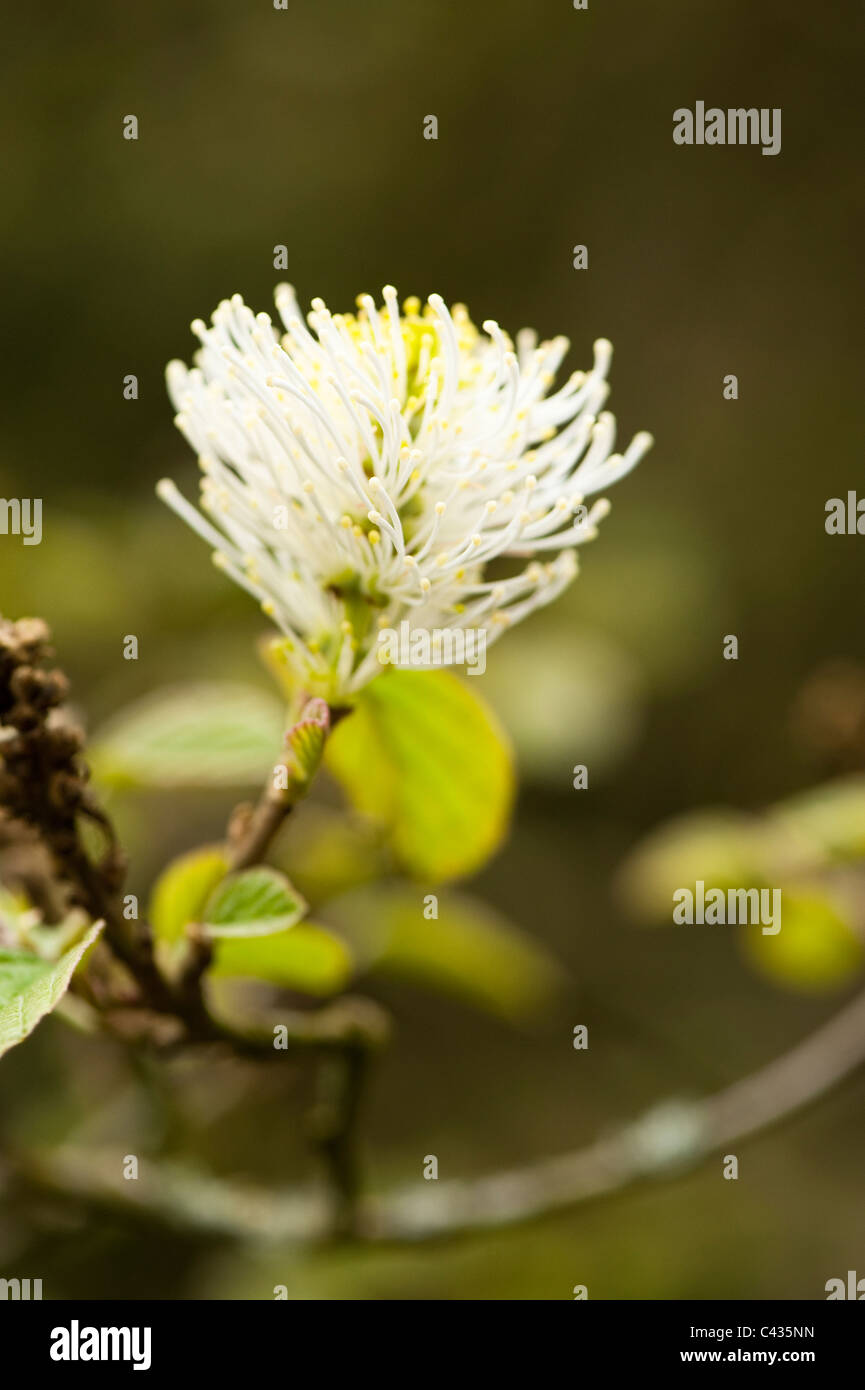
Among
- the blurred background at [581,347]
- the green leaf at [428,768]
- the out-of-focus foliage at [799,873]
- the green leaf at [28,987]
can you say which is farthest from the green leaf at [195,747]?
the blurred background at [581,347]

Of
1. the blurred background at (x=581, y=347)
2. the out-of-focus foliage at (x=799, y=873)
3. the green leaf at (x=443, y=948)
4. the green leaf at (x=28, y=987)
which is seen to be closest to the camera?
the green leaf at (x=28, y=987)

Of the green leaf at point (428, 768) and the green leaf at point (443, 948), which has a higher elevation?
the green leaf at point (428, 768)

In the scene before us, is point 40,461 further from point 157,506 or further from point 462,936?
point 462,936

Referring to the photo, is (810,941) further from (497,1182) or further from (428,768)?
(428,768)

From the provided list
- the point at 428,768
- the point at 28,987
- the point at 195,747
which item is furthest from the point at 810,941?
the point at 28,987

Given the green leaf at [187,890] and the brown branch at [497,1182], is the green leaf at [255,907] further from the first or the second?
the brown branch at [497,1182]
